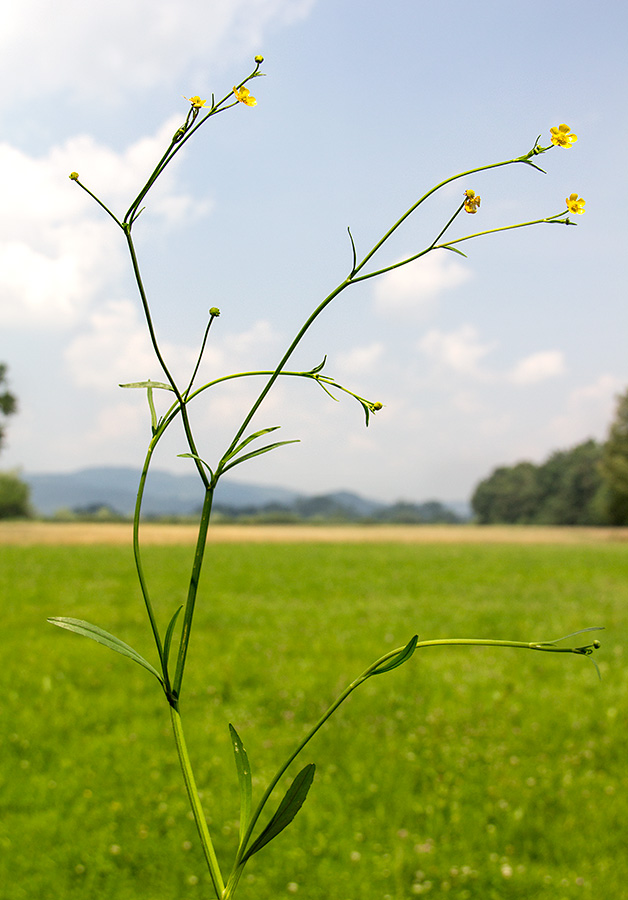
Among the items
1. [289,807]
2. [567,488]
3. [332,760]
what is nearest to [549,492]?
[567,488]

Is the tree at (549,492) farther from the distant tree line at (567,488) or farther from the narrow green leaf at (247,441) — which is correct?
the narrow green leaf at (247,441)

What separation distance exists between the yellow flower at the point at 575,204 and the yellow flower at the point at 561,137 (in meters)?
0.04

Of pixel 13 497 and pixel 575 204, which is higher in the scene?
pixel 13 497

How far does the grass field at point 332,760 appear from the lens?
3.57 m

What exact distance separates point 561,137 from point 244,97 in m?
0.22

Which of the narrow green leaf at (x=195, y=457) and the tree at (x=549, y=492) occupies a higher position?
the tree at (x=549, y=492)

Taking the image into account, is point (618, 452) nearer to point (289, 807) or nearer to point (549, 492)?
point (549, 492)

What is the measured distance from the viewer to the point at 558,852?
12.3ft

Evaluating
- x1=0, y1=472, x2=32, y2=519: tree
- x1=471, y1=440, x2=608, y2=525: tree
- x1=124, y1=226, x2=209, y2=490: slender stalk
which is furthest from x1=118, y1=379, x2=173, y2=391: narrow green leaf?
x1=0, y1=472, x2=32, y2=519: tree

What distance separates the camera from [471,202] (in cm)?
49

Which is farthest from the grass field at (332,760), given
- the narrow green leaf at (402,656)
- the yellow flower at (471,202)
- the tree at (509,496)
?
the tree at (509,496)

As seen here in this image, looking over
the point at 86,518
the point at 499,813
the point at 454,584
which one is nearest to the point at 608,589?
the point at 454,584

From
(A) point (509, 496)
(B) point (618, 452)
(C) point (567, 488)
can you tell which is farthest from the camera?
(A) point (509, 496)

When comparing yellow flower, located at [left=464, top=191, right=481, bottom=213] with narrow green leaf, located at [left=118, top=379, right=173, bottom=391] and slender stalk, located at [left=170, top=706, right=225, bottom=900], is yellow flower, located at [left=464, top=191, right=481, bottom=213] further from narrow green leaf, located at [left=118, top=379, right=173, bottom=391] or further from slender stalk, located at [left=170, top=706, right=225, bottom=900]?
slender stalk, located at [left=170, top=706, right=225, bottom=900]
